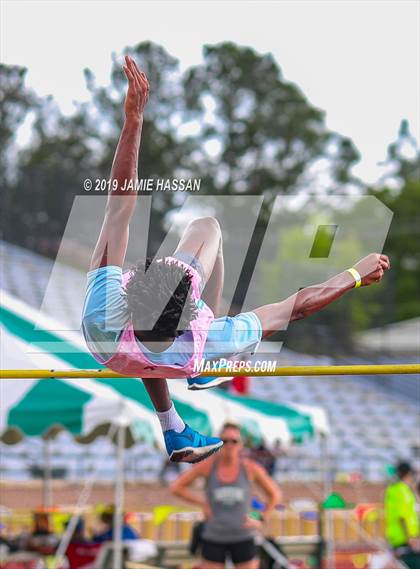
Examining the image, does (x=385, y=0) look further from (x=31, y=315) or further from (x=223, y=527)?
(x=223, y=527)

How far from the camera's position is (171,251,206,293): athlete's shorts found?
4.47 metres

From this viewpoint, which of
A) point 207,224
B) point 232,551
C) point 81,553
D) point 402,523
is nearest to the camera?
point 207,224

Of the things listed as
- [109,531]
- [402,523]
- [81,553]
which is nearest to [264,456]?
[402,523]

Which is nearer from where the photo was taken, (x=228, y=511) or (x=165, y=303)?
(x=165, y=303)

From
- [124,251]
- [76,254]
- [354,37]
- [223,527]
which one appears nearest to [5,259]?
[223,527]

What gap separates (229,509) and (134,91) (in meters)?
4.17

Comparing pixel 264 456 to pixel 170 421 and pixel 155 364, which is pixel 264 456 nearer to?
pixel 170 421

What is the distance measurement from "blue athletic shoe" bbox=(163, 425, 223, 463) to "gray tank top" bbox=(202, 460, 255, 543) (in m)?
3.19

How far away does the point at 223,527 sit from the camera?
783cm

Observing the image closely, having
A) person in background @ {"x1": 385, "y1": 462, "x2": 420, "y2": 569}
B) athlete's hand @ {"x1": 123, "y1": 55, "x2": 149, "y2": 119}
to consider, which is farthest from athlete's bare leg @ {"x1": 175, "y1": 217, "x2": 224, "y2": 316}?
person in background @ {"x1": 385, "y1": 462, "x2": 420, "y2": 569}

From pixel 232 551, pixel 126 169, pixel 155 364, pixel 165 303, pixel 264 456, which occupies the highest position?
pixel 264 456

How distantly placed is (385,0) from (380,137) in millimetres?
1282

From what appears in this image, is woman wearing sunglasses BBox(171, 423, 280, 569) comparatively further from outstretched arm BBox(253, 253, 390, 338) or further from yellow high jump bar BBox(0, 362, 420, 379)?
outstretched arm BBox(253, 253, 390, 338)

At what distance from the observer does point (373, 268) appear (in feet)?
14.9
